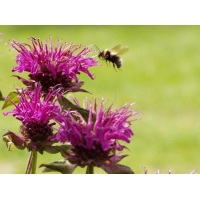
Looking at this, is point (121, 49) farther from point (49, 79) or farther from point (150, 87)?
point (150, 87)

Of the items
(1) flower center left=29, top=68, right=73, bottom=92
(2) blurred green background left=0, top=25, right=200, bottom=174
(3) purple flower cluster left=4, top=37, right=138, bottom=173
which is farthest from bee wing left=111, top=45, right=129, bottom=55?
(2) blurred green background left=0, top=25, right=200, bottom=174

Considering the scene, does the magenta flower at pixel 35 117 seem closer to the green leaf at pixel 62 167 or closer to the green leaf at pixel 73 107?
the green leaf at pixel 73 107

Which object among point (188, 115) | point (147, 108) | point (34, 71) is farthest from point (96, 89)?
point (34, 71)

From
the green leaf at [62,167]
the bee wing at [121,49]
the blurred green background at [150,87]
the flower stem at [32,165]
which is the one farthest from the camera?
the blurred green background at [150,87]

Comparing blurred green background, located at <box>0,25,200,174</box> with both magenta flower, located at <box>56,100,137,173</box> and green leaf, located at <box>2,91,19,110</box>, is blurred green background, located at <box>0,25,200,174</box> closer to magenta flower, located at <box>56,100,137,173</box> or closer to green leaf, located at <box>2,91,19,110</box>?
green leaf, located at <box>2,91,19,110</box>

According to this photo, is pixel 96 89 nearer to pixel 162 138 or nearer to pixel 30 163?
pixel 162 138

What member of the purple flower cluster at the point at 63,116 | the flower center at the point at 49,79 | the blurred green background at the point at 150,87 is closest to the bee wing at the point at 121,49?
the purple flower cluster at the point at 63,116
